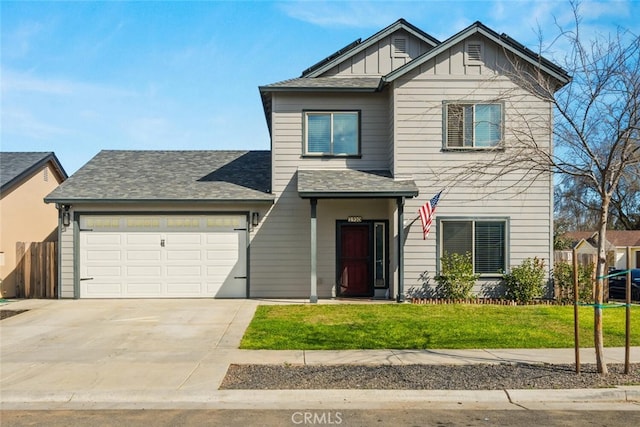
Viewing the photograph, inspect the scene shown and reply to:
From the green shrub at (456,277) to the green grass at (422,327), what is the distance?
883 millimetres

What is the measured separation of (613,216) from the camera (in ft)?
158

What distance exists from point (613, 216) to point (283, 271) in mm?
42393

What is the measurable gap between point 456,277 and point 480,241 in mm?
1373

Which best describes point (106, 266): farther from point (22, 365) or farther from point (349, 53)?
point (349, 53)

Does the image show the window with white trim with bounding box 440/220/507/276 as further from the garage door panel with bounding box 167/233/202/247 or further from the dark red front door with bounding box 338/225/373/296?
the garage door panel with bounding box 167/233/202/247

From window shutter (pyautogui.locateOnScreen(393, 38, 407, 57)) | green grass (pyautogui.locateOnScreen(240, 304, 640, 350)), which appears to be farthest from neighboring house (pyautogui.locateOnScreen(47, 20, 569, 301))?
green grass (pyautogui.locateOnScreen(240, 304, 640, 350))

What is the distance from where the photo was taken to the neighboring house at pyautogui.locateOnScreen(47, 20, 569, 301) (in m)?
15.2

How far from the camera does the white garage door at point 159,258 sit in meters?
15.8

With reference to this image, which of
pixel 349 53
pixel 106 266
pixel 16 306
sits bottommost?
pixel 16 306

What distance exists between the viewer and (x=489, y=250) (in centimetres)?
1530

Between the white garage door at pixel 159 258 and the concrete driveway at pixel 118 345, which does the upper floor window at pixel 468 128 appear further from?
the concrete driveway at pixel 118 345

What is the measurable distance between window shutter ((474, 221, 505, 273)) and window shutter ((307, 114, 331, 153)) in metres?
5.11

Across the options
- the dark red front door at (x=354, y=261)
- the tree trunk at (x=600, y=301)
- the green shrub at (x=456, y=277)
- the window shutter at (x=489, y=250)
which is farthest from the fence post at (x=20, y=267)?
the tree trunk at (x=600, y=301)

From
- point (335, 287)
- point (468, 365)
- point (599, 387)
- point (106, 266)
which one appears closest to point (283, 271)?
point (335, 287)
